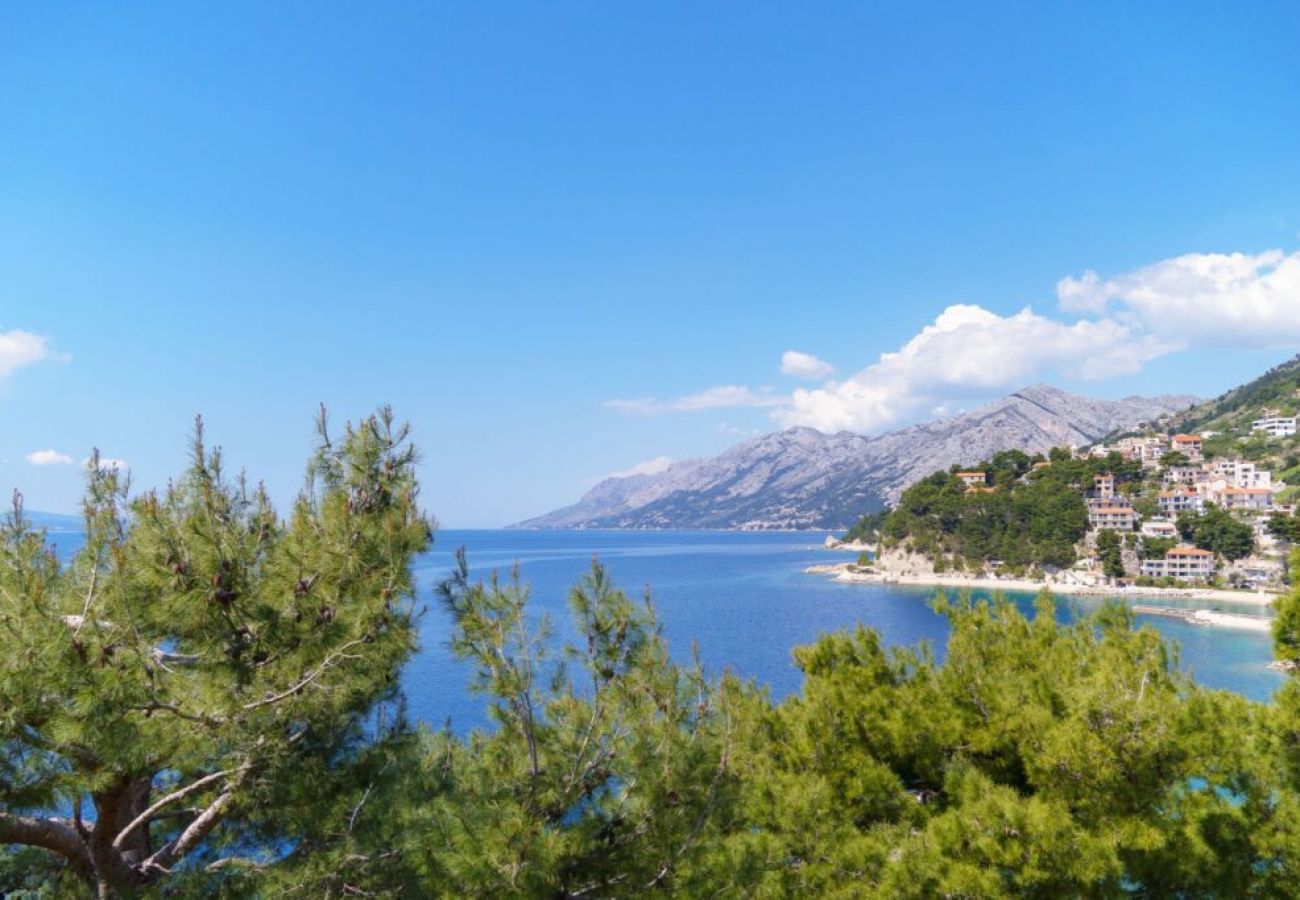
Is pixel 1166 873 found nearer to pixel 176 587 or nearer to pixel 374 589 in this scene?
pixel 374 589

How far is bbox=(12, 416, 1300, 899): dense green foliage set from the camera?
9.75 feet

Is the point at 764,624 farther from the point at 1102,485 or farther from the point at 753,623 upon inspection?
the point at 1102,485

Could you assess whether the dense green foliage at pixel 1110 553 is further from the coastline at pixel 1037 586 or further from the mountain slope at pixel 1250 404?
the mountain slope at pixel 1250 404

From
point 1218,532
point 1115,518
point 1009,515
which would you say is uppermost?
point 1009,515

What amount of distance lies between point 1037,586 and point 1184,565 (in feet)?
33.1

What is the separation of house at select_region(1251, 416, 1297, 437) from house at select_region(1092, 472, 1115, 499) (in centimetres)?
3744

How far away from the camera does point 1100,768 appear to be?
4414 mm

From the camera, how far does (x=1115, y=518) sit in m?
59.3

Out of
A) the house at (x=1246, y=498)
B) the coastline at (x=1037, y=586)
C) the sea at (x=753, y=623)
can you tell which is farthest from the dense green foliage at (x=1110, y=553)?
the house at (x=1246, y=498)

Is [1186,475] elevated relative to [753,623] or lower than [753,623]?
elevated

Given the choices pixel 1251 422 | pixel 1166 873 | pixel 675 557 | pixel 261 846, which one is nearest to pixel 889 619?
pixel 1166 873

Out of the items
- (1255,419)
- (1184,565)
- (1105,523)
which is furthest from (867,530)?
(1255,419)

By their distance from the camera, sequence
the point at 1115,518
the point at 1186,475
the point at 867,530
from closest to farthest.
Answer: the point at 1115,518, the point at 1186,475, the point at 867,530

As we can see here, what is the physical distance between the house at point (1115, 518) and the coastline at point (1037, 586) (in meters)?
7.90
